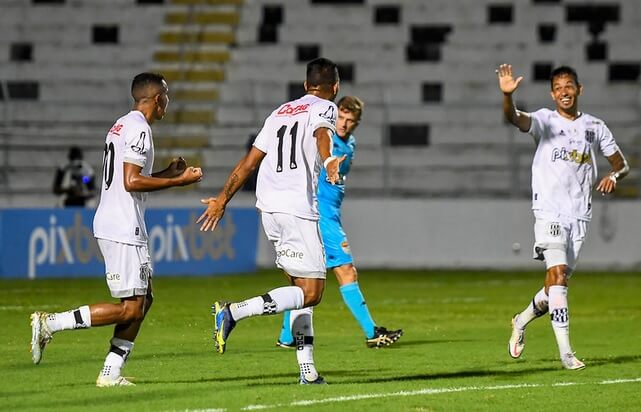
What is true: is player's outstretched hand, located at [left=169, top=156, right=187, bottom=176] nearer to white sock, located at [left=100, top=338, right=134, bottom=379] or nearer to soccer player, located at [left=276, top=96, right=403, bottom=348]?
white sock, located at [left=100, top=338, right=134, bottom=379]

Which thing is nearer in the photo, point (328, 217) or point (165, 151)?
Answer: point (328, 217)

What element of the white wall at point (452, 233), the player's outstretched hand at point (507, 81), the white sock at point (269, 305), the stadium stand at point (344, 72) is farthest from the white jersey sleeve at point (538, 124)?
the stadium stand at point (344, 72)

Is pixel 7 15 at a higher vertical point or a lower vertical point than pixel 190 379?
higher

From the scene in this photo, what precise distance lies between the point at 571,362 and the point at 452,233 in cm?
1414

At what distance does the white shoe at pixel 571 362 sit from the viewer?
10172 mm

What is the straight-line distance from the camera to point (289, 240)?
A: 8875 mm

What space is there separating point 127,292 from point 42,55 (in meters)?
21.5

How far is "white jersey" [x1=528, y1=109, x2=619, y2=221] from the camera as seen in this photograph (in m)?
10.6

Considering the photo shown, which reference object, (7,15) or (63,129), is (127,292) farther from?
(7,15)

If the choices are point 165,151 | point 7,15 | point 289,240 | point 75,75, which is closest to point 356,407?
point 289,240

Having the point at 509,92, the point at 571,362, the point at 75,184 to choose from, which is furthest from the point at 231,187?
the point at 75,184

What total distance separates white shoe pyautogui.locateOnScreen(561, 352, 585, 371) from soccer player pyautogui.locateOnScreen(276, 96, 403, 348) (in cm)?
186

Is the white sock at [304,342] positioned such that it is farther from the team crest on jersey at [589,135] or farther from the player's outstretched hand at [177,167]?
the team crest on jersey at [589,135]

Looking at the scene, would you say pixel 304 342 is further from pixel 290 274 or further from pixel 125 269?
pixel 125 269
